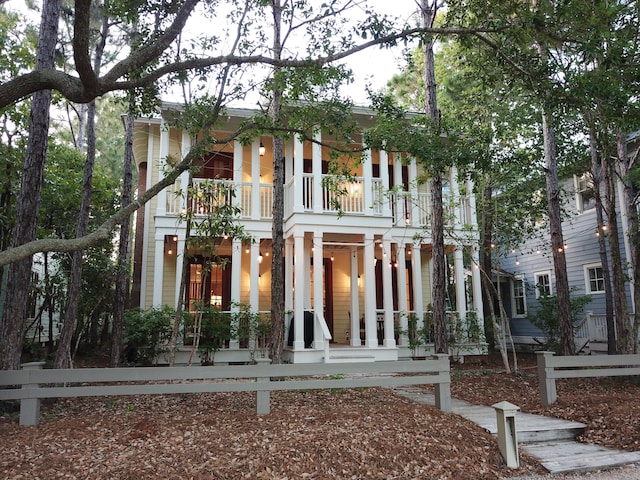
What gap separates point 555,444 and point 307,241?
825 cm

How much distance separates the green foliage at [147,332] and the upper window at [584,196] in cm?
1430

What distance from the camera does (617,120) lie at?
7.06m

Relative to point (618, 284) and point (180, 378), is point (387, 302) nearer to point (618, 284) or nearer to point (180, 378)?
point (618, 284)

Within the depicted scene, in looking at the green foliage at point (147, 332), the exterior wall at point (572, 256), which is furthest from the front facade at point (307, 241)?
the exterior wall at point (572, 256)

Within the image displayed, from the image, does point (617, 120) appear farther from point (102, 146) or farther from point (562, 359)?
point (102, 146)

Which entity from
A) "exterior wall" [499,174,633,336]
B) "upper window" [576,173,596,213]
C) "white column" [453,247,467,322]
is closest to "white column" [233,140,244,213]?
"white column" [453,247,467,322]

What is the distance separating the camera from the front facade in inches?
468

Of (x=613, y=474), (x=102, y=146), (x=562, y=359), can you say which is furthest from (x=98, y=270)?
(x=102, y=146)

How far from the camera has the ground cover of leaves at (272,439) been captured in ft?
15.6

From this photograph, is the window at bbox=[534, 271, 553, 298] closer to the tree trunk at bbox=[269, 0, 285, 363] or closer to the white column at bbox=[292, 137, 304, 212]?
the white column at bbox=[292, 137, 304, 212]

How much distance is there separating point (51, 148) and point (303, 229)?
706 cm

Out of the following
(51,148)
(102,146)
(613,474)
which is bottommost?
(613,474)

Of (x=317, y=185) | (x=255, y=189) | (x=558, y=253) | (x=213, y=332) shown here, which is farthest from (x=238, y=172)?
(x=558, y=253)

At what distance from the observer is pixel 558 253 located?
11039 millimetres
